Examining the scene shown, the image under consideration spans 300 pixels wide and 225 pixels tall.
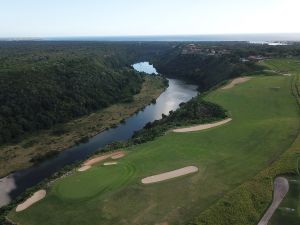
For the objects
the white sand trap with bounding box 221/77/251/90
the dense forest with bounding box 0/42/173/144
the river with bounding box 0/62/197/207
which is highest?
the white sand trap with bounding box 221/77/251/90

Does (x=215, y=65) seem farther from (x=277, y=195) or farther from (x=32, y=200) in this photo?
(x=32, y=200)

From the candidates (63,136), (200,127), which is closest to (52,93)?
(63,136)

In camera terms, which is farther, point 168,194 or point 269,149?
point 269,149

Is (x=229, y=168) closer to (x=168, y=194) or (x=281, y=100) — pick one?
(x=168, y=194)

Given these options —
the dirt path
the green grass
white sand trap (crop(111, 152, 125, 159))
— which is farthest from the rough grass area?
white sand trap (crop(111, 152, 125, 159))

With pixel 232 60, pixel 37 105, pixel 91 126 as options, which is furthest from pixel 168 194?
pixel 232 60

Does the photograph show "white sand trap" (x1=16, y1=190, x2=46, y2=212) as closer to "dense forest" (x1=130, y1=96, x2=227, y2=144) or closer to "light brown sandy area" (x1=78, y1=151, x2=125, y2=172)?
"light brown sandy area" (x1=78, y1=151, x2=125, y2=172)
